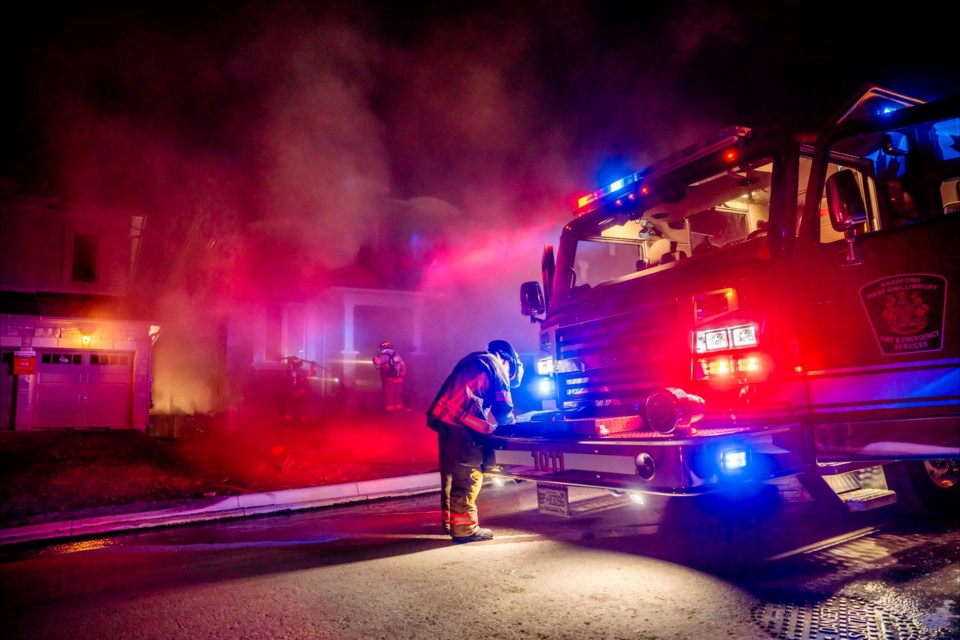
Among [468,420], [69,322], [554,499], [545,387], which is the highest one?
[69,322]

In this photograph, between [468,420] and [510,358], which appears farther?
[510,358]

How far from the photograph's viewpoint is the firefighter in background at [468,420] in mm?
4641

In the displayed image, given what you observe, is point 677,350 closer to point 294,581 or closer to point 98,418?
point 294,581

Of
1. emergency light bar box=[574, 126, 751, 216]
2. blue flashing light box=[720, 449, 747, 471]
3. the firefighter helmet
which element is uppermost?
emergency light bar box=[574, 126, 751, 216]

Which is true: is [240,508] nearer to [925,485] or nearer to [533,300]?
[533,300]

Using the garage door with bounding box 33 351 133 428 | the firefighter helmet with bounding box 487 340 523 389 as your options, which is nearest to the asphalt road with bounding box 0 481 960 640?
the firefighter helmet with bounding box 487 340 523 389

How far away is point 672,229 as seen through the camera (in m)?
4.62

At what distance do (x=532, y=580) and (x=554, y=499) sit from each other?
552mm

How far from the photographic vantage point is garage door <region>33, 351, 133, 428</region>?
48.2ft

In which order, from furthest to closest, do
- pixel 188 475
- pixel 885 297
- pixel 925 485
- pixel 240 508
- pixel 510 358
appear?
pixel 188 475
pixel 240 508
pixel 510 358
pixel 925 485
pixel 885 297

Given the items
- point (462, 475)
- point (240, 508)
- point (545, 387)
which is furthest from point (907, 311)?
point (240, 508)

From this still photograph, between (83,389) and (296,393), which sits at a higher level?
(83,389)

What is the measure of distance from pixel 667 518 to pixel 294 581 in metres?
3.03

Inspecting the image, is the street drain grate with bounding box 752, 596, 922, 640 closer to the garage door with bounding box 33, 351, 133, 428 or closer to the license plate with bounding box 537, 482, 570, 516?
the license plate with bounding box 537, 482, 570, 516
